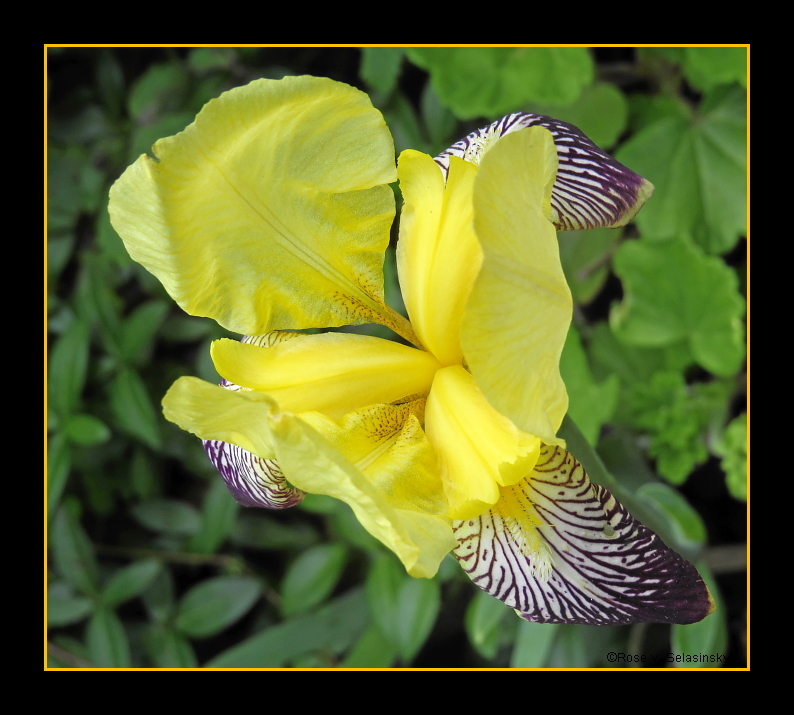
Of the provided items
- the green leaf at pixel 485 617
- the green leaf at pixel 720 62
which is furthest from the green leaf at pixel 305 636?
the green leaf at pixel 720 62

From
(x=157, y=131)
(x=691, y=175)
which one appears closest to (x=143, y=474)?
(x=157, y=131)

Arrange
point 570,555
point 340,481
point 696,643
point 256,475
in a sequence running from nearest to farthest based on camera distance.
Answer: point 340,481
point 570,555
point 256,475
point 696,643

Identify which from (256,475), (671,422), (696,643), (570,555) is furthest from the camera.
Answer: (671,422)

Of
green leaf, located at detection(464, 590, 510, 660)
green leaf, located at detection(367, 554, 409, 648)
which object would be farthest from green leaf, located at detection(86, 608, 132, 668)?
green leaf, located at detection(464, 590, 510, 660)

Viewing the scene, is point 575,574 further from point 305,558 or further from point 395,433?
point 305,558

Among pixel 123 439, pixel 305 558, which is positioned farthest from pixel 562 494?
pixel 123 439

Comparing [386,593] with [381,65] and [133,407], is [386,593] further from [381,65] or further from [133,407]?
[381,65]
